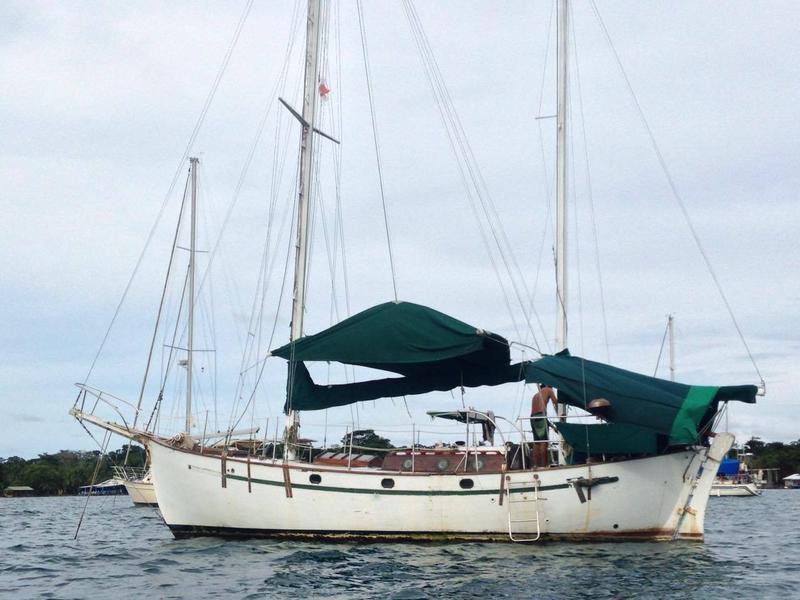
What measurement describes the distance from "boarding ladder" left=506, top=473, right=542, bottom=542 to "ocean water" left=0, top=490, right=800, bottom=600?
19.9 inches

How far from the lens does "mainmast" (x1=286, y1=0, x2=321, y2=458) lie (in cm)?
2695

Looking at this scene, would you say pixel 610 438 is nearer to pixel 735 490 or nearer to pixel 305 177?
pixel 305 177

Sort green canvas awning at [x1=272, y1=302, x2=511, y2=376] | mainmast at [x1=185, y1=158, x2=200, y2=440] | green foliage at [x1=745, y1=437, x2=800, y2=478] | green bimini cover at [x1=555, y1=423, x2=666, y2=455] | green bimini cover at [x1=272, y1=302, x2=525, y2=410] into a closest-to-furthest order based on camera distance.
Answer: green bimini cover at [x1=555, y1=423, x2=666, y2=455], green canvas awning at [x1=272, y1=302, x2=511, y2=376], green bimini cover at [x1=272, y1=302, x2=525, y2=410], mainmast at [x1=185, y1=158, x2=200, y2=440], green foliage at [x1=745, y1=437, x2=800, y2=478]

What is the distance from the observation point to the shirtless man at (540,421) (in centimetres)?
2395

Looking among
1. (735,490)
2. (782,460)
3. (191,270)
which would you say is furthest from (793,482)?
(191,270)

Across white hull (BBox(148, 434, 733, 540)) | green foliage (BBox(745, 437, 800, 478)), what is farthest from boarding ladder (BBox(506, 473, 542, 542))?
green foliage (BBox(745, 437, 800, 478))

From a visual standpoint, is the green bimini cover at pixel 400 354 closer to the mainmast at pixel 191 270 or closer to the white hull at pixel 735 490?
the mainmast at pixel 191 270

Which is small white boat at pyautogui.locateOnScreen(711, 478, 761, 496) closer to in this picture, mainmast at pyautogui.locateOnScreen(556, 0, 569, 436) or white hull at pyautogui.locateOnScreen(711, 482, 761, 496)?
white hull at pyautogui.locateOnScreen(711, 482, 761, 496)

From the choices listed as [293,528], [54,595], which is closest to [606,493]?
[293,528]

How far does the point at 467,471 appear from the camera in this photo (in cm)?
2350

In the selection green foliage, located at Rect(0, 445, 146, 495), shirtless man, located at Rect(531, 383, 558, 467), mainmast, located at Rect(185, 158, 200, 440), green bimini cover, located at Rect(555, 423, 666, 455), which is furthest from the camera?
green foliage, located at Rect(0, 445, 146, 495)

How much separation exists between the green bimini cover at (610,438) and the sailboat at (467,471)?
0.03 m

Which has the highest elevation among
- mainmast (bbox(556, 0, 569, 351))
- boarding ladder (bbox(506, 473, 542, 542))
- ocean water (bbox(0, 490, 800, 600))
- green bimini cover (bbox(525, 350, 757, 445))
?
mainmast (bbox(556, 0, 569, 351))

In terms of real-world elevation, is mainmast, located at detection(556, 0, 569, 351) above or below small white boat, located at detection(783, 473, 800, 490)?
above
